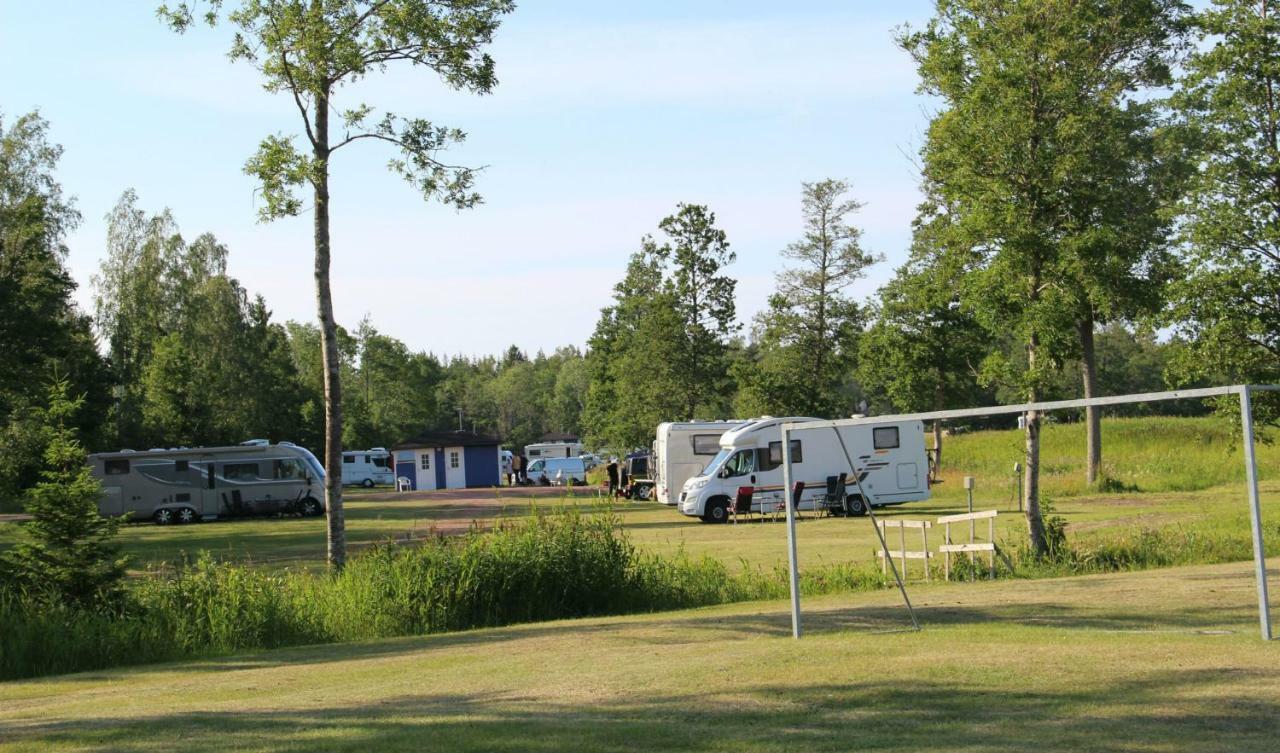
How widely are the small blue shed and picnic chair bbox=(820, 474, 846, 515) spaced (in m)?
28.0

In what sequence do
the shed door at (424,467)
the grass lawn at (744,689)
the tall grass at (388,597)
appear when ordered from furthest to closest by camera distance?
the shed door at (424,467)
the tall grass at (388,597)
the grass lawn at (744,689)

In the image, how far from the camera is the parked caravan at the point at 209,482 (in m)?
38.2

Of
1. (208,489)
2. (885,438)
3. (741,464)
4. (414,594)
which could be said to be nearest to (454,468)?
(208,489)

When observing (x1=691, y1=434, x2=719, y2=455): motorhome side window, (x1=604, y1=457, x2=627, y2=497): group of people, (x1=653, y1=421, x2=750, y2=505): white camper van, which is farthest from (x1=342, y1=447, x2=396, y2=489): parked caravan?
(x1=691, y1=434, x2=719, y2=455): motorhome side window

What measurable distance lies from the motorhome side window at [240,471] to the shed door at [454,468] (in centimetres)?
1830

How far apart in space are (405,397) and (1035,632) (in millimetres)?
86888

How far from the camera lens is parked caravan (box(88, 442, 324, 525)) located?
125 feet

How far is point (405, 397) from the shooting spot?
94938 millimetres

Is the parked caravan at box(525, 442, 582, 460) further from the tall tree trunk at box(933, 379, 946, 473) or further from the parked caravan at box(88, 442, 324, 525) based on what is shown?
the parked caravan at box(88, 442, 324, 525)

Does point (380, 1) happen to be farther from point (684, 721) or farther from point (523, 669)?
point (684, 721)

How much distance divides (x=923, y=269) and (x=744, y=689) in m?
16.5

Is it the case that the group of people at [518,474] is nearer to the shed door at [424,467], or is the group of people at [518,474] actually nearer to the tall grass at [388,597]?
the shed door at [424,467]

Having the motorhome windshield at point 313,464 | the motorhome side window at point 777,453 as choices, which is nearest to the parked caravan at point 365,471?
the motorhome windshield at point 313,464

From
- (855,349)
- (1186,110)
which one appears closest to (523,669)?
(1186,110)
